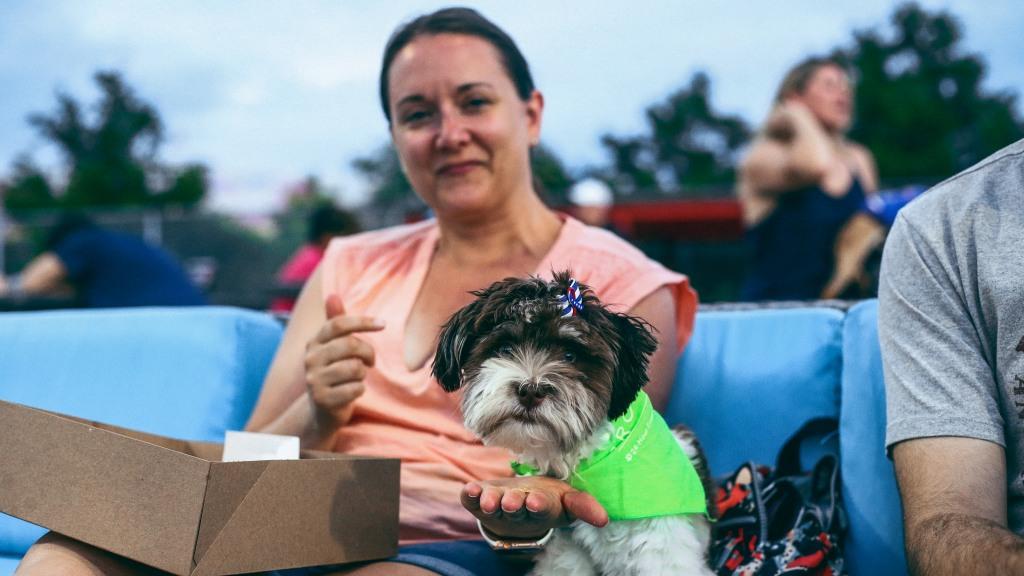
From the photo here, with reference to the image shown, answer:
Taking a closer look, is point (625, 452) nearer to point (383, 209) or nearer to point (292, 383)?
point (292, 383)

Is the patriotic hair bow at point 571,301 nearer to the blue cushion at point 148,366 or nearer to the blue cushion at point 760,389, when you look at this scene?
the blue cushion at point 760,389

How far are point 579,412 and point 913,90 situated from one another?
3427 centimetres

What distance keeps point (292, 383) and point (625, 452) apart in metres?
1.27

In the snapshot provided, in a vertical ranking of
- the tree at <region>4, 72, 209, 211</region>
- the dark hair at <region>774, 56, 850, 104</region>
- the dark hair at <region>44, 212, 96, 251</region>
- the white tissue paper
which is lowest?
the white tissue paper

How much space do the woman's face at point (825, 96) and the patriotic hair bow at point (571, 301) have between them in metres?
3.98

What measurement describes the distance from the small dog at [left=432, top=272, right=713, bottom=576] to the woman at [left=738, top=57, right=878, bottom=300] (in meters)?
2.97

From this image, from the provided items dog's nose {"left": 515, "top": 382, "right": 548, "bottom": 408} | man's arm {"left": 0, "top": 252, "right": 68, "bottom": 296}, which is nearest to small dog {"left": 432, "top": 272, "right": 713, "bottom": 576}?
dog's nose {"left": 515, "top": 382, "right": 548, "bottom": 408}

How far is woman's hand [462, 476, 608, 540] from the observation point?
1777 millimetres

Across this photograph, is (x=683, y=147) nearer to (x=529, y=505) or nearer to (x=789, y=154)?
(x=789, y=154)

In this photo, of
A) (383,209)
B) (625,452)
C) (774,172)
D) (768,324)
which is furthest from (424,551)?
(383,209)

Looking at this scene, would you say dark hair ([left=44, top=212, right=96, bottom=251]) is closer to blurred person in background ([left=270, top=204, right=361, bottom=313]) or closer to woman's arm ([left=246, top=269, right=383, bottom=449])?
blurred person in background ([left=270, top=204, right=361, bottom=313])

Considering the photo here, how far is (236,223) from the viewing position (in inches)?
628

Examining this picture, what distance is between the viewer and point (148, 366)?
330 centimetres

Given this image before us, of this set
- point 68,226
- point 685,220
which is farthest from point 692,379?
point 685,220
